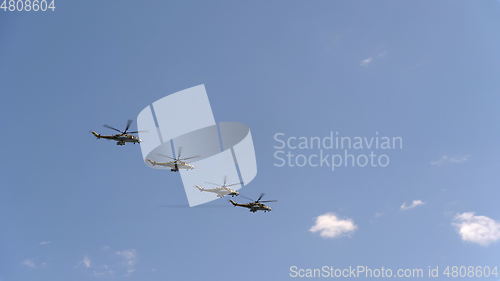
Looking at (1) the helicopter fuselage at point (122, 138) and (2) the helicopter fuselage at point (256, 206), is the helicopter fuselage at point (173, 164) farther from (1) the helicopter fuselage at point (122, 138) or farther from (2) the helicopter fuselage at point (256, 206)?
(2) the helicopter fuselage at point (256, 206)

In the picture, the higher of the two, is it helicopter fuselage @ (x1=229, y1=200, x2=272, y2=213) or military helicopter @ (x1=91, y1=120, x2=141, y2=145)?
military helicopter @ (x1=91, y1=120, x2=141, y2=145)

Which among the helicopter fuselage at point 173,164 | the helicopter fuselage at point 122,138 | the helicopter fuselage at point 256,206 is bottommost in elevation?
the helicopter fuselage at point 256,206

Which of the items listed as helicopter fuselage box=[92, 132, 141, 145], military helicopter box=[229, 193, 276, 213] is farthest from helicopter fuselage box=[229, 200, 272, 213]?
helicopter fuselage box=[92, 132, 141, 145]

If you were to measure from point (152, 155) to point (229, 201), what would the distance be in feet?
70.2

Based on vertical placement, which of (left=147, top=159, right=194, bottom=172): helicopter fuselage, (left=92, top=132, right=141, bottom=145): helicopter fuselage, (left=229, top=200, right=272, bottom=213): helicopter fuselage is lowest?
(left=229, top=200, right=272, bottom=213): helicopter fuselage

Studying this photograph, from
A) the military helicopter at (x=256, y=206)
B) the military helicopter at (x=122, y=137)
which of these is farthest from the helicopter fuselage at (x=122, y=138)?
the military helicopter at (x=256, y=206)

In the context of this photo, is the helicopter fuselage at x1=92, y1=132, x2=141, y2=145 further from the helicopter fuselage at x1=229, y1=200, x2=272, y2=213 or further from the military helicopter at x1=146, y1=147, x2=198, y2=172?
the helicopter fuselage at x1=229, y1=200, x2=272, y2=213

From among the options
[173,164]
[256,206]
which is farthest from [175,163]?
[256,206]

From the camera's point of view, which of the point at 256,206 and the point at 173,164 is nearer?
the point at 256,206

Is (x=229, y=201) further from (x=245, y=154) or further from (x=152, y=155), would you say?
(x=152, y=155)

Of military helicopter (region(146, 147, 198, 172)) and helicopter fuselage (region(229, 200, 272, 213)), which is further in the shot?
military helicopter (region(146, 147, 198, 172))

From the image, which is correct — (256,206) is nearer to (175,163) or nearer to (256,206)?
(256,206)

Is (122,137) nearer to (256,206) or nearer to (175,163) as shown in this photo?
(175,163)

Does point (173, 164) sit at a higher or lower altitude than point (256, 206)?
higher
